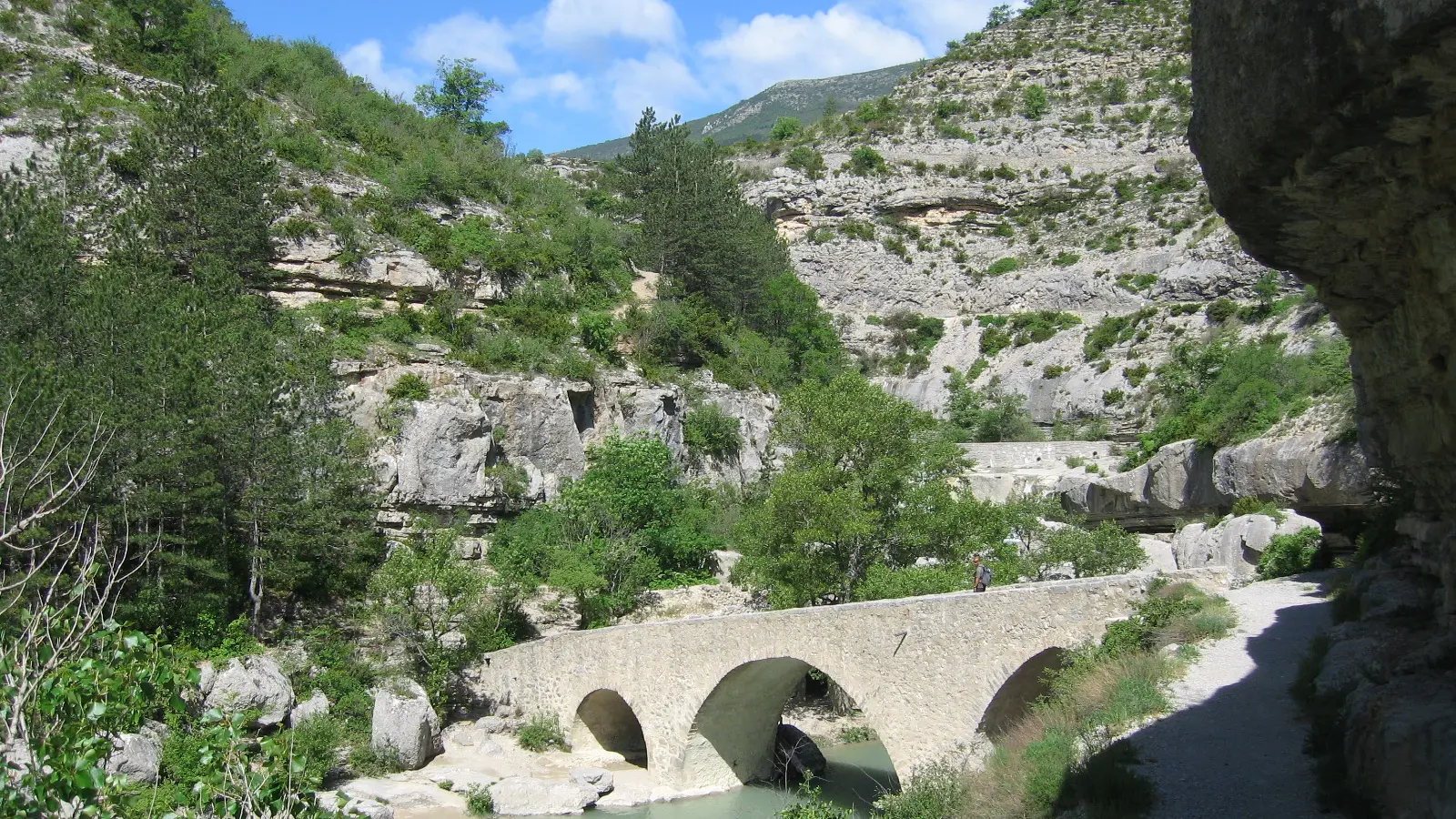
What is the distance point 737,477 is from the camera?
38312 mm

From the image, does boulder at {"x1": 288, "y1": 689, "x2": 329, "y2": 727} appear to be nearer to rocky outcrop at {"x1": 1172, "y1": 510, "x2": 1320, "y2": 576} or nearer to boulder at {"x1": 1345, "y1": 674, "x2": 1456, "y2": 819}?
rocky outcrop at {"x1": 1172, "y1": 510, "x2": 1320, "y2": 576}

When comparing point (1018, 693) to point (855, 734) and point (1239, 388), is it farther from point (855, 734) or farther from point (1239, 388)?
point (1239, 388)

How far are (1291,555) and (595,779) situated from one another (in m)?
14.5

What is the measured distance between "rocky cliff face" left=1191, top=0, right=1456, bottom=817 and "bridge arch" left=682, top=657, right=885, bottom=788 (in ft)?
41.0

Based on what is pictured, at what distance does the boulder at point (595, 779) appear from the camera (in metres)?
20.9

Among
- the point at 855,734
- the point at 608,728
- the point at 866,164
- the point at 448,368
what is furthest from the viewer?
the point at 866,164

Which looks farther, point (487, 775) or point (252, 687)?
point (487, 775)

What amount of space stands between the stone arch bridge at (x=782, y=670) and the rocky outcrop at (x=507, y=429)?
25.5 feet

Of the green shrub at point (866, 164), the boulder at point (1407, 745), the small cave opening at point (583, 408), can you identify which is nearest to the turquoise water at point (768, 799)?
the boulder at point (1407, 745)

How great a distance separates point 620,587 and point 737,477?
10.4 m

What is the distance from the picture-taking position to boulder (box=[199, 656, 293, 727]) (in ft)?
64.5

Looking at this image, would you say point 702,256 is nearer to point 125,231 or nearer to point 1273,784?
point 125,231

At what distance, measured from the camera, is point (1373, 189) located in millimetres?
5086

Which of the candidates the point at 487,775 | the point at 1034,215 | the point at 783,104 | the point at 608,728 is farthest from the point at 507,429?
the point at 783,104
